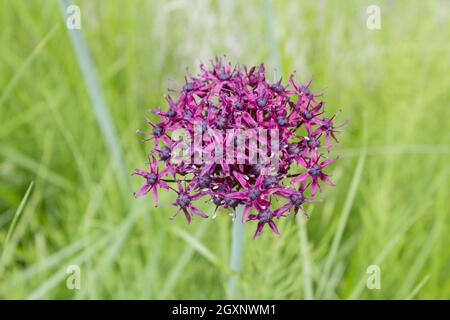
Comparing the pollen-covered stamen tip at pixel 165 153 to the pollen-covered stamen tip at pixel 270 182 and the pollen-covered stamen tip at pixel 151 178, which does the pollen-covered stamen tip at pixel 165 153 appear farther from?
the pollen-covered stamen tip at pixel 270 182

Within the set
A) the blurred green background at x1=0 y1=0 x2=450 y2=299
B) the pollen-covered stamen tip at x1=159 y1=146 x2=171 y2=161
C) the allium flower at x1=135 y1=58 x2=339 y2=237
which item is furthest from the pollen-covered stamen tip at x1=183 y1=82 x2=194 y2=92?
the blurred green background at x1=0 y1=0 x2=450 y2=299

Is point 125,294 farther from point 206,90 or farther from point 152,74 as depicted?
point 152,74

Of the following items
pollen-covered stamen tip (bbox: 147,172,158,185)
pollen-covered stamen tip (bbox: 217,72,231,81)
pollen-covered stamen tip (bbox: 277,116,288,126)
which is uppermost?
pollen-covered stamen tip (bbox: 217,72,231,81)

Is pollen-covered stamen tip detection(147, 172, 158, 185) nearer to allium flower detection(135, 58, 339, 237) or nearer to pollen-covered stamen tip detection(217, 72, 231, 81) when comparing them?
allium flower detection(135, 58, 339, 237)

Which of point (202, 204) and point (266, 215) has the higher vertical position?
point (202, 204)

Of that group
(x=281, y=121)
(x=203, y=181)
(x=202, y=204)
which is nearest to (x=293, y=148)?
(x=281, y=121)

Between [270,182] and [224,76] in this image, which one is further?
[224,76]

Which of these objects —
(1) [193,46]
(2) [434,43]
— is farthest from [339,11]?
(1) [193,46]

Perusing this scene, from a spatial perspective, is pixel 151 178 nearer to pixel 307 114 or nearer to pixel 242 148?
pixel 242 148
